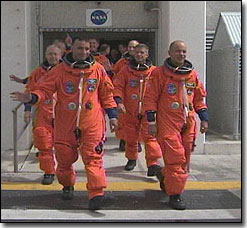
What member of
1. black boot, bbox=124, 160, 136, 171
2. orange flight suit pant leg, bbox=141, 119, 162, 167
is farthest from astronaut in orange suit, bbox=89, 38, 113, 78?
orange flight suit pant leg, bbox=141, 119, 162, 167

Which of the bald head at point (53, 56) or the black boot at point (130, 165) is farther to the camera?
the black boot at point (130, 165)

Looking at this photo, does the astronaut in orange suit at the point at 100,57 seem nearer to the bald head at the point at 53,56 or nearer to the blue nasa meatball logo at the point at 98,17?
the blue nasa meatball logo at the point at 98,17

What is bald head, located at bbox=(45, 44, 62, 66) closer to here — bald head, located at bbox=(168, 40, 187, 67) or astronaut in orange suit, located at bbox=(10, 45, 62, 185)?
astronaut in orange suit, located at bbox=(10, 45, 62, 185)

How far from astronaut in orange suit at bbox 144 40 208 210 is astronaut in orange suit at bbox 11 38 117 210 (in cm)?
44

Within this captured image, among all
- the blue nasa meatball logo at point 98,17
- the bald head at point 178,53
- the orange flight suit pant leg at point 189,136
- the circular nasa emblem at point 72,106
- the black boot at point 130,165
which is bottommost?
the black boot at point 130,165

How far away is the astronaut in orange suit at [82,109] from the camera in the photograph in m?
5.27

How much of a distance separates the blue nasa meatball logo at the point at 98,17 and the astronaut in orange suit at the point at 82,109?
4.03 metres

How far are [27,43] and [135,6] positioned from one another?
221cm

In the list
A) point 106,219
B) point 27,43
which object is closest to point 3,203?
point 106,219

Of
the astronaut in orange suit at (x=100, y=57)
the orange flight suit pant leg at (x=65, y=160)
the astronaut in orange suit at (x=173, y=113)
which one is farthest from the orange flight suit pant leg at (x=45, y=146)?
the astronaut in orange suit at (x=100, y=57)

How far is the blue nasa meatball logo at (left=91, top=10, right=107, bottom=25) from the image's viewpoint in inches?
369

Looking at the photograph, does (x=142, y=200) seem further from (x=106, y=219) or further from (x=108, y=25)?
(x=108, y=25)

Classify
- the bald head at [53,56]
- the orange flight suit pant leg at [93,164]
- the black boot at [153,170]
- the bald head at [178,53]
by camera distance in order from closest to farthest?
the orange flight suit pant leg at [93,164] → the bald head at [178,53] → the black boot at [153,170] → the bald head at [53,56]

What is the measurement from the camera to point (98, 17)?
9500mm
